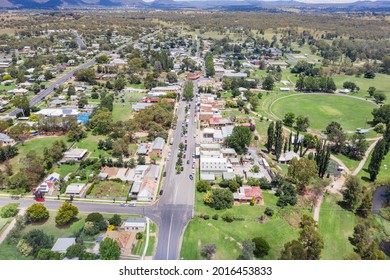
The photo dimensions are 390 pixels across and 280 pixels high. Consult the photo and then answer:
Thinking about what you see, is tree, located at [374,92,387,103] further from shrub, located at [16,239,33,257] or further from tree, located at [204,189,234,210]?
shrub, located at [16,239,33,257]

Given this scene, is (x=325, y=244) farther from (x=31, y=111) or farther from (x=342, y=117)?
(x=31, y=111)

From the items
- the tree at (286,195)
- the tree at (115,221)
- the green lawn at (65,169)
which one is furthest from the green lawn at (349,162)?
the green lawn at (65,169)

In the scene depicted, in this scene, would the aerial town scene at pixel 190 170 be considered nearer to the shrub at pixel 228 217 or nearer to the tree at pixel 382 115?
the shrub at pixel 228 217

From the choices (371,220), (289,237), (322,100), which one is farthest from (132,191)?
(322,100)

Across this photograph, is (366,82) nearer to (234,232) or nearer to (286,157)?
(286,157)

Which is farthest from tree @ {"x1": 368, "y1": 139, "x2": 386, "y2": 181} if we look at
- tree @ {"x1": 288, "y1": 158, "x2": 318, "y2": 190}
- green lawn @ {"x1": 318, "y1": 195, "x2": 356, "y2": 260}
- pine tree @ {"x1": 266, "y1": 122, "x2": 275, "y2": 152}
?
pine tree @ {"x1": 266, "y1": 122, "x2": 275, "y2": 152}

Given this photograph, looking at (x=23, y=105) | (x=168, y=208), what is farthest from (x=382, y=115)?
(x=23, y=105)
